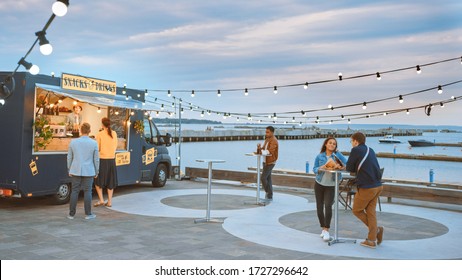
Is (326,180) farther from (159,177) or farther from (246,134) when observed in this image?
(246,134)

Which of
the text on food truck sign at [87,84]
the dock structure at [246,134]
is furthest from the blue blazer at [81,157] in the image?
the dock structure at [246,134]

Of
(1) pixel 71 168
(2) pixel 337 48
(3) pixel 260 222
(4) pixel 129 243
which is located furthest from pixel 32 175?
(2) pixel 337 48

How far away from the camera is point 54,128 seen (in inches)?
371

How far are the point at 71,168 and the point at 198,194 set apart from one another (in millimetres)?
4077

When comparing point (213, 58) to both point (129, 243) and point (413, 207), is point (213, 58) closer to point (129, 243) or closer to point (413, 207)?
point (413, 207)

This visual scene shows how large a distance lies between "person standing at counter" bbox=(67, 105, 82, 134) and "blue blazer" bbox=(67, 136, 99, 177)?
3279mm

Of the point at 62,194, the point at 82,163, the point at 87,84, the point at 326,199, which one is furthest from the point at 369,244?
the point at 87,84

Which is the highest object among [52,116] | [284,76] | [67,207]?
[284,76]

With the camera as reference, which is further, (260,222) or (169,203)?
(169,203)

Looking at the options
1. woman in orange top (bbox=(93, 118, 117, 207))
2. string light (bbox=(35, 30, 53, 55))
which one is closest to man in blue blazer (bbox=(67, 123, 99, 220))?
woman in orange top (bbox=(93, 118, 117, 207))

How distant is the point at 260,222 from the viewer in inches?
289

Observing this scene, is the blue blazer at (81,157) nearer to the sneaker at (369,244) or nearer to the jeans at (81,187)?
the jeans at (81,187)

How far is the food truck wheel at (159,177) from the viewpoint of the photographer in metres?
11.6

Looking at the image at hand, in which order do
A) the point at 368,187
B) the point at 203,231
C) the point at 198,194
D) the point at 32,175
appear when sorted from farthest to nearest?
the point at 198,194 < the point at 32,175 < the point at 203,231 < the point at 368,187
